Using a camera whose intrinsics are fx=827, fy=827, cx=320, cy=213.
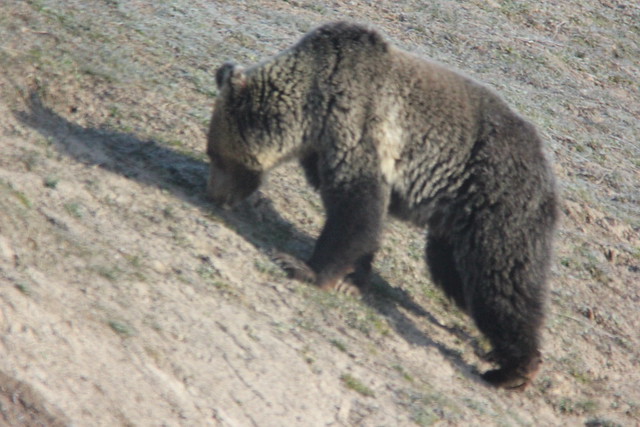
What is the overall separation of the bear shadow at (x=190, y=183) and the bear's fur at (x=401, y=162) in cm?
22

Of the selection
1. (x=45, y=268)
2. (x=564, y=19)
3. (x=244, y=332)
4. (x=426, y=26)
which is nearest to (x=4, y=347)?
(x=45, y=268)

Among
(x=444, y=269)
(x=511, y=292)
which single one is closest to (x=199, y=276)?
(x=444, y=269)

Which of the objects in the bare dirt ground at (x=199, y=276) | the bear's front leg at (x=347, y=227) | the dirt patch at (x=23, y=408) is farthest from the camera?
the bear's front leg at (x=347, y=227)

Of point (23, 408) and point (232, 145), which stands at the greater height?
point (232, 145)

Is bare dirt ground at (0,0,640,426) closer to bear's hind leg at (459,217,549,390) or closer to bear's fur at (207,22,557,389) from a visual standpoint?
bear's hind leg at (459,217,549,390)

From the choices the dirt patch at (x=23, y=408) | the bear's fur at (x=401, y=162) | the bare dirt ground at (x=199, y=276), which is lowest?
the dirt patch at (x=23, y=408)

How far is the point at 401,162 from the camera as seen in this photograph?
6.63m

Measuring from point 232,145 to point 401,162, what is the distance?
1388mm

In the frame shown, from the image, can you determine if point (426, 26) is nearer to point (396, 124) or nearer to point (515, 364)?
point (396, 124)

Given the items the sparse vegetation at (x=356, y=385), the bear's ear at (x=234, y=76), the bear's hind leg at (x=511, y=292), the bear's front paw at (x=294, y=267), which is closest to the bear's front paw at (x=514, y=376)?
the bear's hind leg at (x=511, y=292)

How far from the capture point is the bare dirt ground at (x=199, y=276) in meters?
4.89

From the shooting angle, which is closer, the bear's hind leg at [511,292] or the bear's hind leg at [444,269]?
the bear's hind leg at [511,292]

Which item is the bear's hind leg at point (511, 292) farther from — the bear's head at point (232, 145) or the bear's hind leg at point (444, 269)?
the bear's head at point (232, 145)

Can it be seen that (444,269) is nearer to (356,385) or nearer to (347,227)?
(347,227)
